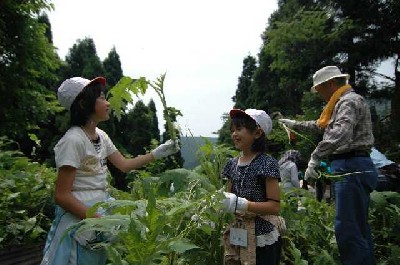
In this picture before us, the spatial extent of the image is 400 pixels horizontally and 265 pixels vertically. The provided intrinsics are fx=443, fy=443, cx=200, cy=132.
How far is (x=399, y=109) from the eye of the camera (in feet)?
40.0

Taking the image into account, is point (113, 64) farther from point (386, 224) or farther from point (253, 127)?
point (253, 127)

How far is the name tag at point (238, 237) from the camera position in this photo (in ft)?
7.60

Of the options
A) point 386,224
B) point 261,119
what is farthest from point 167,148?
point 386,224

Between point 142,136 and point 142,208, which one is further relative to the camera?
point 142,136

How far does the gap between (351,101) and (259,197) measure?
1.34 metres

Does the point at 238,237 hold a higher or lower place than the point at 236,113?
lower

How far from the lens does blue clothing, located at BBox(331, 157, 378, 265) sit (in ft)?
10.1

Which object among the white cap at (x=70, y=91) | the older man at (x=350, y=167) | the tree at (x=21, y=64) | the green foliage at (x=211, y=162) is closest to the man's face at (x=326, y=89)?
the older man at (x=350, y=167)

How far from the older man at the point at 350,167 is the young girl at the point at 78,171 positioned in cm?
157

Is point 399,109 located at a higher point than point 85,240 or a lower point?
higher

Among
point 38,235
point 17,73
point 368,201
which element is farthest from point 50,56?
point 368,201

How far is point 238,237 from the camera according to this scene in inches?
91.2

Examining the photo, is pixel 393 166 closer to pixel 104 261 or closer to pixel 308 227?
pixel 308 227

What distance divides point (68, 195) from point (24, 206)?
1966mm
